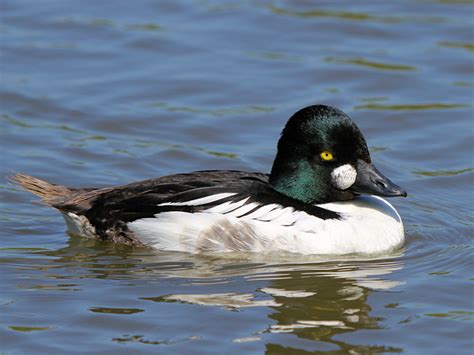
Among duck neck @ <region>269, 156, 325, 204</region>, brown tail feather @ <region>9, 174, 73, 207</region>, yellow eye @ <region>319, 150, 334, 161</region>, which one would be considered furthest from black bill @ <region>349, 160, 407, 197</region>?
brown tail feather @ <region>9, 174, 73, 207</region>

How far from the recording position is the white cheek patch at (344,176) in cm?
1066

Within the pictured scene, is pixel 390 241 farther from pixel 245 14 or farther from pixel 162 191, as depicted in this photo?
pixel 245 14

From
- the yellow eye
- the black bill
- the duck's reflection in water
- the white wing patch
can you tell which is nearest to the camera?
the duck's reflection in water

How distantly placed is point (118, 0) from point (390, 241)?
8.99 meters

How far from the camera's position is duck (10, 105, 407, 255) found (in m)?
10.4

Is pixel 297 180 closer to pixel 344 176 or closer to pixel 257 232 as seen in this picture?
pixel 344 176

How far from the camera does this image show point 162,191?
10.6 metres

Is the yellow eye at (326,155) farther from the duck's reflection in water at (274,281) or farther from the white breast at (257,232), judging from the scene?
the duck's reflection in water at (274,281)

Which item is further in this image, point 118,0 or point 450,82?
point 118,0

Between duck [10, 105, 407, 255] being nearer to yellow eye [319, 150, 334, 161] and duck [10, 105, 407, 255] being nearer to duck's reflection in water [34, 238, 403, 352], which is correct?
yellow eye [319, 150, 334, 161]

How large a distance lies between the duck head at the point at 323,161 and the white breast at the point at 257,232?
14.0 inches

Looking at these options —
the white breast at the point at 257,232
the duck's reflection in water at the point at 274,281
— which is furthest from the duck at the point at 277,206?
the duck's reflection in water at the point at 274,281

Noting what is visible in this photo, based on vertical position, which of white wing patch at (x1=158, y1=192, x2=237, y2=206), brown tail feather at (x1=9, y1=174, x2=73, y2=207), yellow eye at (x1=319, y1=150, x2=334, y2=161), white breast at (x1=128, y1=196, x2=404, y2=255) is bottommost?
white breast at (x1=128, y1=196, x2=404, y2=255)

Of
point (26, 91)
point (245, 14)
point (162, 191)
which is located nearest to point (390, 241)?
→ point (162, 191)
